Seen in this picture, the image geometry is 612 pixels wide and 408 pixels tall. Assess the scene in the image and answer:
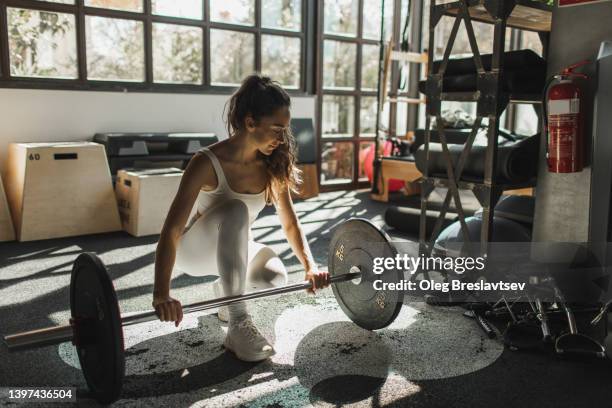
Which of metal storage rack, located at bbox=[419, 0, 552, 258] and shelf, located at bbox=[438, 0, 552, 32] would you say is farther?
shelf, located at bbox=[438, 0, 552, 32]

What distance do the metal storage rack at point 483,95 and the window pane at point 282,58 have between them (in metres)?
2.73

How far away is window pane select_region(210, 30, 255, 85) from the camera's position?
15.5 ft

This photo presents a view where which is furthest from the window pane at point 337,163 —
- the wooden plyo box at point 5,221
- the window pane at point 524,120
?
the wooden plyo box at point 5,221

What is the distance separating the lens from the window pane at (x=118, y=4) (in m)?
4.05

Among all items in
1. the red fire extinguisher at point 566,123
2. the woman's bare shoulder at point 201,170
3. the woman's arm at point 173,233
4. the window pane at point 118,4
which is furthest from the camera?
the window pane at point 118,4

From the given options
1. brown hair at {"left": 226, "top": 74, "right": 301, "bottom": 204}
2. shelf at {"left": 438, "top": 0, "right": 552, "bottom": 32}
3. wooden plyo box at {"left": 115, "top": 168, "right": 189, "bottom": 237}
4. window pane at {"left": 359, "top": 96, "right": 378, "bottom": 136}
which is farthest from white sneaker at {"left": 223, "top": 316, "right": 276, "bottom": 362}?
window pane at {"left": 359, "top": 96, "right": 378, "bottom": 136}

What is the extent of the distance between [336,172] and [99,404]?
4.36 metres

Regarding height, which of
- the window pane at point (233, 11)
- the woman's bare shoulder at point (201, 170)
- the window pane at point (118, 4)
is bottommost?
the woman's bare shoulder at point (201, 170)

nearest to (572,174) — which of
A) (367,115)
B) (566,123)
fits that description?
(566,123)

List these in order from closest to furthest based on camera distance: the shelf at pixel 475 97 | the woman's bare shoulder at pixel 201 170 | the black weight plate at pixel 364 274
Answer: the woman's bare shoulder at pixel 201 170
the black weight plate at pixel 364 274
the shelf at pixel 475 97

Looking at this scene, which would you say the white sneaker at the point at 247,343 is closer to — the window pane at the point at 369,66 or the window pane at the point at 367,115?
the window pane at the point at 367,115

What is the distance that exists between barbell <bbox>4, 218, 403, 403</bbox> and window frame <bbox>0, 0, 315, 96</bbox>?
2.81 meters

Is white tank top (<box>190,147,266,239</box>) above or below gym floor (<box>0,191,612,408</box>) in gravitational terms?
above

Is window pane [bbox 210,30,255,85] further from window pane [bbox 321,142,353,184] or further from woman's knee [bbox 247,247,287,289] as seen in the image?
woman's knee [bbox 247,247,287,289]
